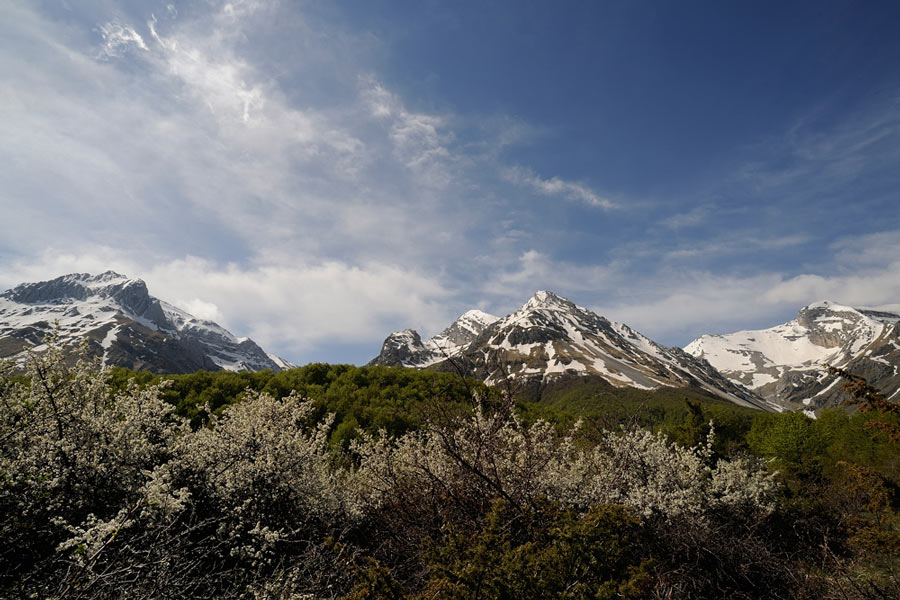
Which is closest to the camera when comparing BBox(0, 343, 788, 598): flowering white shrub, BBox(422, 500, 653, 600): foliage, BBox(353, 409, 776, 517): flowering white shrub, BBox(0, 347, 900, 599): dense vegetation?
BBox(422, 500, 653, 600): foliage

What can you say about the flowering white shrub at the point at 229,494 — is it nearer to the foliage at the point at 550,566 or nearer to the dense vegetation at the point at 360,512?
the dense vegetation at the point at 360,512

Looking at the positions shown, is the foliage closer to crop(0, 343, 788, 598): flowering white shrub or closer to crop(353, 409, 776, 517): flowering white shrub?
crop(0, 343, 788, 598): flowering white shrub

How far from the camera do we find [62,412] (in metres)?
8.16

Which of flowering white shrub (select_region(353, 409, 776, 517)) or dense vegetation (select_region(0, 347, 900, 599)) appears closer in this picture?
dense vegetation (select_region(0, 347, 900, 599))

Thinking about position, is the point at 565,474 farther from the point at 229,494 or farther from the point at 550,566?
the point at 229,494

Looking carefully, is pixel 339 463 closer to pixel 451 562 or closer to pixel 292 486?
pixel 292 486

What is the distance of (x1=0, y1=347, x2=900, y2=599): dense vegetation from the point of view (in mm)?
4891

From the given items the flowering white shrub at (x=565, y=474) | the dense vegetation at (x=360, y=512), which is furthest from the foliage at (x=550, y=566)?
the flowering white shrub at (x=565, y=474)

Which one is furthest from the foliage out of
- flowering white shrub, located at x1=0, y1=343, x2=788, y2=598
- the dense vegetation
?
flowering white shrub, located at x1=0, y1=343, x2=788, y2=598

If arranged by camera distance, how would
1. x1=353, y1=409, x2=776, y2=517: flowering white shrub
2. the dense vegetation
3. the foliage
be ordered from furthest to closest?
x1=353, y1=409, x2=776, y2=517: flowering white shrub < the dense vegetation < the foliage

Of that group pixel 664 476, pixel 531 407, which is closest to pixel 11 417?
pixel 664 476

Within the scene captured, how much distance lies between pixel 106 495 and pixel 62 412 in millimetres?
2017

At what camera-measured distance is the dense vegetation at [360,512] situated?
4891mm

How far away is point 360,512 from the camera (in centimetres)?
1205
